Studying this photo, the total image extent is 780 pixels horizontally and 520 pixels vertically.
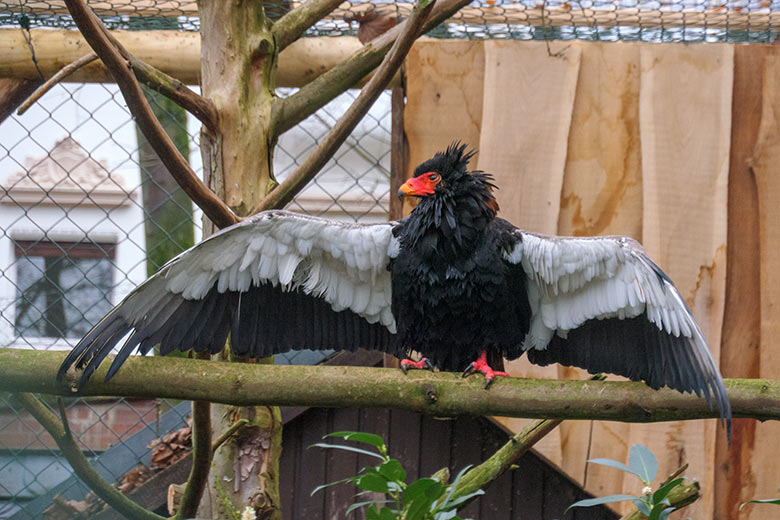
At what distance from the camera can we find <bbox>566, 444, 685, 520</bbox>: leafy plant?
155 centimetres

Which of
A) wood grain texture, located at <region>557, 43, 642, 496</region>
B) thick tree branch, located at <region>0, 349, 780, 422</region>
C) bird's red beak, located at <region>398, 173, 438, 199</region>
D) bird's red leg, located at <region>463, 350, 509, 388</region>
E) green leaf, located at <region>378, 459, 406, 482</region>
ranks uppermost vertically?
wood grain texture, located at <region>557, 43, 642, 496</region>

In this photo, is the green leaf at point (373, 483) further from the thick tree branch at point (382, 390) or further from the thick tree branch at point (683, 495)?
the thick tree branch at point (683, 495)

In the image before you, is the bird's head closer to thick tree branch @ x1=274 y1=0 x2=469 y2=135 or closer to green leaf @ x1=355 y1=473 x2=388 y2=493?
thick tree branch @ x1=274 y1=0 x2=469 y2=135

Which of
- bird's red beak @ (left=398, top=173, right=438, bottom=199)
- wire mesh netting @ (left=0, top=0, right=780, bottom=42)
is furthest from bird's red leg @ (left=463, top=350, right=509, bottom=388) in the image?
wire mesh netting @ (left=0, top=0, right=780, bottom=42)

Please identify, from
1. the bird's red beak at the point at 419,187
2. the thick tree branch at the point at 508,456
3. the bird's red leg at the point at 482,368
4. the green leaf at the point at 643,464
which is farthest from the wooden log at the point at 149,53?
the green leaf at the point at 643,464

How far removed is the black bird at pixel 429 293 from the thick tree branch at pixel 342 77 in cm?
38

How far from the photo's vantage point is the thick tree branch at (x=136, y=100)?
5.83 feet

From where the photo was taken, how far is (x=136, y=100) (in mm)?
1880

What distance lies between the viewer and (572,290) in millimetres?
2211

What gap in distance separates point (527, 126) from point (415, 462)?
1.36 m

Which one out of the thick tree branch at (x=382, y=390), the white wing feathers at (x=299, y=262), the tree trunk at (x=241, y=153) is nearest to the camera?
the thick tree branch at (x=382, y=390)

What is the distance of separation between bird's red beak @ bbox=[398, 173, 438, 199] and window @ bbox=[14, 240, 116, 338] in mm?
1357

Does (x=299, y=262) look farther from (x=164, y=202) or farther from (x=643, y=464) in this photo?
(x=164, y=202)

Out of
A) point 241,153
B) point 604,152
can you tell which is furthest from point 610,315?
point 241,153
